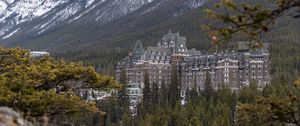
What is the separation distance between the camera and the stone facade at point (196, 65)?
12661 cm

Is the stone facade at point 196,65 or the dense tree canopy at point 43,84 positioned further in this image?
the stone facade at point 196,65

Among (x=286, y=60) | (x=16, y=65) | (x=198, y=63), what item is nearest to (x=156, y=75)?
(x=198, y=63)

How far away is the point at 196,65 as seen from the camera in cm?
13550

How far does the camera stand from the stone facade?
126606 millimetres

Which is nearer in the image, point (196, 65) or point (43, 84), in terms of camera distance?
point (43, 84)

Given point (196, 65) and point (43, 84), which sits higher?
point (196, 65)

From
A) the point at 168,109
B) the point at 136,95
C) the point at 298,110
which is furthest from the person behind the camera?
the point at 136,95

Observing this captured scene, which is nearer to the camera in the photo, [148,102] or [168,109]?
[168,109]

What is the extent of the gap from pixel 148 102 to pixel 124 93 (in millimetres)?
5844

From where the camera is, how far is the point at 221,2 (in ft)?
31.2

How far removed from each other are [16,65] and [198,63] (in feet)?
373

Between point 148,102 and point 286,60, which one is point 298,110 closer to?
point 148,102

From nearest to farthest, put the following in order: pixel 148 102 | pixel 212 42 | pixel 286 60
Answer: pixel 212 42, pixel 148 102, pixel 286 60

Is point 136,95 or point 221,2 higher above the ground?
point 221,2
